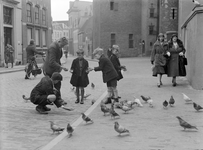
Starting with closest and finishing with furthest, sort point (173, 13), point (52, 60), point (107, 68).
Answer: point (52, 60)
point (107, 68)
point (173, 13)

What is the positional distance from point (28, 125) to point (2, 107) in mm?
2225

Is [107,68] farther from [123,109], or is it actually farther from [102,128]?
[102,128]

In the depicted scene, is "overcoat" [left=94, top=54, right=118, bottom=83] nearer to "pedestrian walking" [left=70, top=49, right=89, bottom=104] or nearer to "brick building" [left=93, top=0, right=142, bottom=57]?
"pedestrian walking" [left=70, top=49, right=89, bottom=104]

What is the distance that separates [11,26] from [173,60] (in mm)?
21134

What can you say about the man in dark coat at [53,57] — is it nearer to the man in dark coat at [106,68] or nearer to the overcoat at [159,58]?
the man in dark coat at [106,68]

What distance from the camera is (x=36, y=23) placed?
36.4 metres

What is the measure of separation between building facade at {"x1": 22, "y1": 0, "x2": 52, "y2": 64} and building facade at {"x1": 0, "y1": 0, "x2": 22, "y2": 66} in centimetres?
97

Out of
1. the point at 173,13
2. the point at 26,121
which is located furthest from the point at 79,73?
the point at 173,13

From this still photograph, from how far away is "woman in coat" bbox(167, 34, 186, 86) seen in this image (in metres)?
12.7

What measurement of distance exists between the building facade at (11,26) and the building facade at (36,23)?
38.2 inches

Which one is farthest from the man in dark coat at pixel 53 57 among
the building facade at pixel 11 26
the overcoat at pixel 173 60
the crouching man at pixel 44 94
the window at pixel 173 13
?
the window at pixel 173 13

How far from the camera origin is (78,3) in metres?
95.4

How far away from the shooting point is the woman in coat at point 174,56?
1267cm

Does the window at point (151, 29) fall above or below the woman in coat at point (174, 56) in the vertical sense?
above
